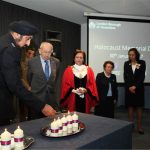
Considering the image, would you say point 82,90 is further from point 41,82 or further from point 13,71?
point 13,71

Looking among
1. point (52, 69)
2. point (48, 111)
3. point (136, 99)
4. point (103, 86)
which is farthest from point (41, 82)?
point (136, 99)

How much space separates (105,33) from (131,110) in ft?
5.58

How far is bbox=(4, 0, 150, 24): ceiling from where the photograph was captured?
4.68 metres

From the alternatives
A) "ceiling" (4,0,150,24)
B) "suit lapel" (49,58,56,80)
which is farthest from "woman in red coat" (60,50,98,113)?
"ceiling" (4,0,150,24)

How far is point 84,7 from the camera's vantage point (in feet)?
16.7

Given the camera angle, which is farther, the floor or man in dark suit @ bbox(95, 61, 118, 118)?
man in dark suit @ bbox(95, 61, 118, 118)

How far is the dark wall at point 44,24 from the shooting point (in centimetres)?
455

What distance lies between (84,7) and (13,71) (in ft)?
11.5

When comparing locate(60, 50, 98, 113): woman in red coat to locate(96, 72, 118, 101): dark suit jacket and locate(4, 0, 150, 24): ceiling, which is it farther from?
locate(4, 0, 150, 24): ceiling

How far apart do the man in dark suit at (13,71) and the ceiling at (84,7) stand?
2.76 metres

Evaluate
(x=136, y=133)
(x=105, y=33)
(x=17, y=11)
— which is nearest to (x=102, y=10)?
(x=105, y=33)

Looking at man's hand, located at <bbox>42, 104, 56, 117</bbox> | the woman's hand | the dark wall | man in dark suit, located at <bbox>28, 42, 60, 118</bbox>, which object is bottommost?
the woman's hand

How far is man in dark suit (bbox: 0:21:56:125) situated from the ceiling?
2.76 meters

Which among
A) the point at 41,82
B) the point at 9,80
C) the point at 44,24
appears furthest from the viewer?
the point at 44,24
